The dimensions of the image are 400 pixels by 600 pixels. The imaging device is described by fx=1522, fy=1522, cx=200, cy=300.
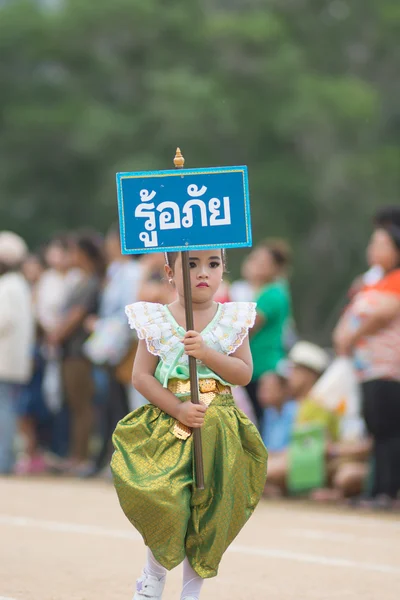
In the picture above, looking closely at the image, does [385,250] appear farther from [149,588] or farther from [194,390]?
[149,588]

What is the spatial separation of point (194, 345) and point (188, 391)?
237mm

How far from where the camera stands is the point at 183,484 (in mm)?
5816

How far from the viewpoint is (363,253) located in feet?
130

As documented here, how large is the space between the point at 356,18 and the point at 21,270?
3177cm

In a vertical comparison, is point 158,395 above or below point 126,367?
above

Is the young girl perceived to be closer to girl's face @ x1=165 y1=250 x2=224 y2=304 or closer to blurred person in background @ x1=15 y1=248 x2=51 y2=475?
girl's face @ x1=165 y1=250 x2=224 y2=304

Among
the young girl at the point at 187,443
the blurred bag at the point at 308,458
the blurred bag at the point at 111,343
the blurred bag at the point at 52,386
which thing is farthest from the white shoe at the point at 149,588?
the blurred bag at the point at 52,386

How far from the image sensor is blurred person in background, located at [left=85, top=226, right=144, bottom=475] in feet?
40.1

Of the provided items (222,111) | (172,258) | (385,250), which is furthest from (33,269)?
(222,111)

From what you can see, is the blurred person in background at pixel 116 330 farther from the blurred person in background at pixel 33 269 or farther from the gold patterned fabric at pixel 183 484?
the gold patterned fabric at pixel 183 484

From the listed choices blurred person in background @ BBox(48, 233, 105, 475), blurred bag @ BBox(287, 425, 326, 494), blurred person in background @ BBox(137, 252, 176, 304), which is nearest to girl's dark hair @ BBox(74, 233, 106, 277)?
blurred person in background @ BBox(48, 233, 105, 475)

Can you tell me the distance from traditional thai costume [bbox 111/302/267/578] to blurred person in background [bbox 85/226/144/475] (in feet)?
20.1

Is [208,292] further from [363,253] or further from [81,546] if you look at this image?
[363,253]

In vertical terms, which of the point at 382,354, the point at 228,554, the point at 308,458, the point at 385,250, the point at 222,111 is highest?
the point at 222,111
